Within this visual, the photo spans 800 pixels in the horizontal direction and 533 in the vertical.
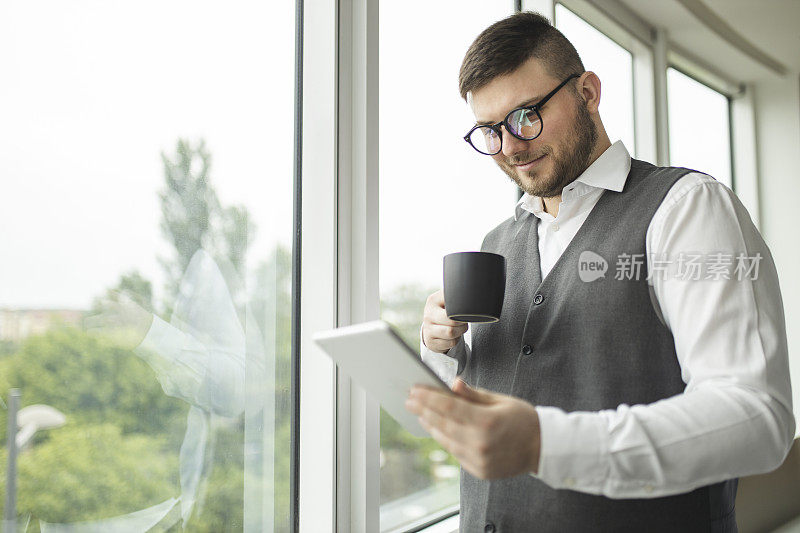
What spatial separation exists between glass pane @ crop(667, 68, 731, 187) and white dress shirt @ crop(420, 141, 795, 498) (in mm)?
2049

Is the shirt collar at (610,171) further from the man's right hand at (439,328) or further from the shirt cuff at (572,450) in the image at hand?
the shirt cuff at (572,450)

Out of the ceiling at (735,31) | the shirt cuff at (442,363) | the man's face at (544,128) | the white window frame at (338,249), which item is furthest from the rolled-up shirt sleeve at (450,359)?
the ceiling at (735,31)

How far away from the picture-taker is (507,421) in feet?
2.17

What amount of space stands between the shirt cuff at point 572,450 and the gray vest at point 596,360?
251 millimetres

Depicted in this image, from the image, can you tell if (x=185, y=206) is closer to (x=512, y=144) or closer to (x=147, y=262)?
(x=147, y=262)

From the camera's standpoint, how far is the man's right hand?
1039 millimetres

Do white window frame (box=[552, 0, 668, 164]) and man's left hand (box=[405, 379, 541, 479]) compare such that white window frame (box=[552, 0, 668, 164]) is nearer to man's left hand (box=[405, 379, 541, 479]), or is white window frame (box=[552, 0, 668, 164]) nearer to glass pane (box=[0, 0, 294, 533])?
glass pane (box=[0, 0, 294, 533])

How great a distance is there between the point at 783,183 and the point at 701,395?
318 cm

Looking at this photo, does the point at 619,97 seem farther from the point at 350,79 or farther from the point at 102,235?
the point at 102,235

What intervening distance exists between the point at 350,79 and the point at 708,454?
106cm

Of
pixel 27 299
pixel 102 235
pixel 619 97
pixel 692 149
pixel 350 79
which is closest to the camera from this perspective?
pixel 27 299

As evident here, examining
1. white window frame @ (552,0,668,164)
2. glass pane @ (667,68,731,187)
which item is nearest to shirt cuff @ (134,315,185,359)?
white window frame @ (552,0,668,164)

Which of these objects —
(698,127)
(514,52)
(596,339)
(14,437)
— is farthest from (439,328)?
(698,127)

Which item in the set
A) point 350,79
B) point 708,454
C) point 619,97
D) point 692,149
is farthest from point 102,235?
point 692,149
